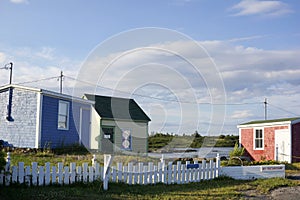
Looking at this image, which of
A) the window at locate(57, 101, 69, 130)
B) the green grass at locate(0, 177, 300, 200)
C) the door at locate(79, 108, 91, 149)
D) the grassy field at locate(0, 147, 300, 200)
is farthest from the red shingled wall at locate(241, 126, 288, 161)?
the green grass at locate(0, 177, 300, 200)

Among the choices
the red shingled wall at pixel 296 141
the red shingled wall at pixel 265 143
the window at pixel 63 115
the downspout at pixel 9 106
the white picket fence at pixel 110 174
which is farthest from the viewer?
the red shingled wall at pixel 265 143

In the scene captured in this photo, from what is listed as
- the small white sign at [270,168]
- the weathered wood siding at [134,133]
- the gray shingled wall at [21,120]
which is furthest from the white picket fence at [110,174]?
the weathered wood siding at [134,133]

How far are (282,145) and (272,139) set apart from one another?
3.49 feet

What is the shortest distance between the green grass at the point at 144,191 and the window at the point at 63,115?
461 inches

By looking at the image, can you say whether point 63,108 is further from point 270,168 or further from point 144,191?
point 144,191

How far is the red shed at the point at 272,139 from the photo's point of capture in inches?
966

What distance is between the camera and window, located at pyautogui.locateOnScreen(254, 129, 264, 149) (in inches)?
1076

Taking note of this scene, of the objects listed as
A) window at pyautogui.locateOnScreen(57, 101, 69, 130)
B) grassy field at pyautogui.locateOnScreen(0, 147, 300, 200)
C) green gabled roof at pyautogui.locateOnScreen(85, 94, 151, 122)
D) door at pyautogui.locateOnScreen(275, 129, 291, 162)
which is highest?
green gabled roof at pyautogui.locateOnScreen(85, 94, 151, 122)

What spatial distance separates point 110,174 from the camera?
10633 millimetres

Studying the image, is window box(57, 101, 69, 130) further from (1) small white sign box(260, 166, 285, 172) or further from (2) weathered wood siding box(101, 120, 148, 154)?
(1) small white sign box(260, 166, 285, 172)

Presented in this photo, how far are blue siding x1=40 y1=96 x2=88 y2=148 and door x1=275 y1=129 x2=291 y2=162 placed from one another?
12.7 m

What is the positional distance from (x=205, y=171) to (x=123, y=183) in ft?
11.5

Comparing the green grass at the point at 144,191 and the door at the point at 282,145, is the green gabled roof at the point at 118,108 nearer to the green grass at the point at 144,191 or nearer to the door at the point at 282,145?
the door at the point at 282,145

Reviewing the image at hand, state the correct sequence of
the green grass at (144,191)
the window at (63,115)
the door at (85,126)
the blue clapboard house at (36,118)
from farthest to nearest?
the door at (85,126), the window at (63,115), the blue clapboard house at (36,118), the green grass at (144,191)
